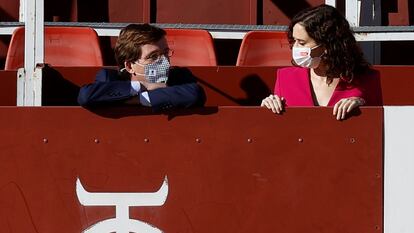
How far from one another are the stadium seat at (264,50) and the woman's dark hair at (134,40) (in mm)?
2124

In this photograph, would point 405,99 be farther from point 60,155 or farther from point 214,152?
point 60,155

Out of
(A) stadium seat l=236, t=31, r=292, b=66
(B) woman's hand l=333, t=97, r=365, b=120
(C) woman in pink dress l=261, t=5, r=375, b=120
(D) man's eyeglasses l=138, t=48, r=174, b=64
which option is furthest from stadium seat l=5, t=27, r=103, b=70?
(B) woman's hand l=333, t=97, r=365, b=120

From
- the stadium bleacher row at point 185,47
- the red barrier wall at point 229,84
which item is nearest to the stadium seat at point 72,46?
the stadium bleacher row at point 185,47

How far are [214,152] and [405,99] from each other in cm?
151

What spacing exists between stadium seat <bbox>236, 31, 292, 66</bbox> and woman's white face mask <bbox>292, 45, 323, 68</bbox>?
2173 millimetres

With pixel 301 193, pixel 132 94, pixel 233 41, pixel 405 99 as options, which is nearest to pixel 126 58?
pixel 132 94

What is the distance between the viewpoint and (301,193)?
12.3 feet

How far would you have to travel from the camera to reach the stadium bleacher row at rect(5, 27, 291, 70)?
19.9 ft

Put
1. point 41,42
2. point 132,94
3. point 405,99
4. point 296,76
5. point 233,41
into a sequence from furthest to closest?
point 233,41 → point 405,99 → point 41,42 → point 296,76 → point 132,94

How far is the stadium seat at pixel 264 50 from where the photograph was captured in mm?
6047

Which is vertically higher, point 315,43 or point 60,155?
point 315,43

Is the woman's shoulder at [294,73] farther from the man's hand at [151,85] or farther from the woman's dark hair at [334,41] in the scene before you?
the man's hand at [151,85]

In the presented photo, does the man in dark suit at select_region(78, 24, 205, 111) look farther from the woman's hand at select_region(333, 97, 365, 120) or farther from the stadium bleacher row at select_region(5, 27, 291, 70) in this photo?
the stadium bleacher row at select_region(5, 27, 291, 70)

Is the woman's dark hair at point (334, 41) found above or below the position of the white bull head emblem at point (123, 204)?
above
